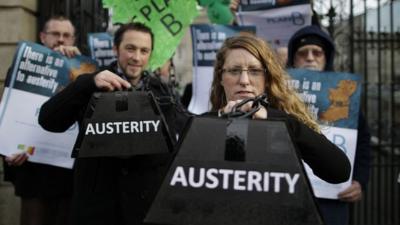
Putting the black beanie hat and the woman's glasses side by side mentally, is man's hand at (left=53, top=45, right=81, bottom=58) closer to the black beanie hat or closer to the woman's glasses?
the black beanie hat

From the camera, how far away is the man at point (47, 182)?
3330 millimetres

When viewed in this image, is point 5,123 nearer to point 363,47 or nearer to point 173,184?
point 173,184

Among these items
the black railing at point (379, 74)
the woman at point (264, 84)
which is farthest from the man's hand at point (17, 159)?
the black railing at point (379, 74)

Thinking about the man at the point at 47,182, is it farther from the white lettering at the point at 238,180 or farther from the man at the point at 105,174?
the white lettering at the point at 238,180

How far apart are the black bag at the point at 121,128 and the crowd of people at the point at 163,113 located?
0.37ft

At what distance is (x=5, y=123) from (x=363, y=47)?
436 cm

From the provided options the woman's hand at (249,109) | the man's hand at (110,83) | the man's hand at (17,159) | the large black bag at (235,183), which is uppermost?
the man's hand at (110,83)

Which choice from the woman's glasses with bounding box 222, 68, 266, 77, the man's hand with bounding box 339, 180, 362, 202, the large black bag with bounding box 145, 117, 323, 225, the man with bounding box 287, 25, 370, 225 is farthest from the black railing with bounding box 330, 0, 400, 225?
the large black bag with bounding box 145, 117, 323, 225

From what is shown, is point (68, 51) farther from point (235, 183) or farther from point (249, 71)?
point (235, 183)

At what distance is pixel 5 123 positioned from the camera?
3.18 meters

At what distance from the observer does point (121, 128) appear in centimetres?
217

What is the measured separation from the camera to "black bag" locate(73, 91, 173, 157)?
2.16 metres

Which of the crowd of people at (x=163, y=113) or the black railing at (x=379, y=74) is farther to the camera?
the black railing at (x=379, y=74)

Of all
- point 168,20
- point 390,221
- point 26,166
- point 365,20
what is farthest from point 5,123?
point 390,221
